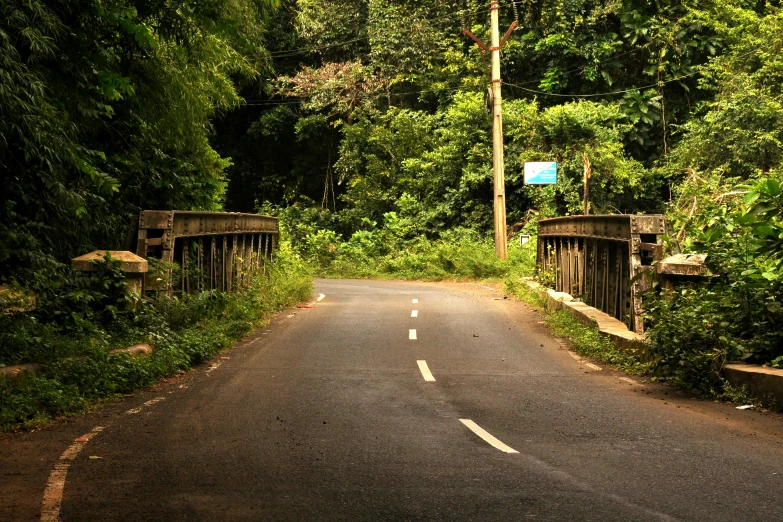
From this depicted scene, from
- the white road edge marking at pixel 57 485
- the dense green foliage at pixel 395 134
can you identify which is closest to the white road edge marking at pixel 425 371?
the dense green foliage at pixel 395 134

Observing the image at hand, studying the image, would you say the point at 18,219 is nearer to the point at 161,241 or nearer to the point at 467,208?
the point at 161,241

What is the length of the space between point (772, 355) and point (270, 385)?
19.0 ft

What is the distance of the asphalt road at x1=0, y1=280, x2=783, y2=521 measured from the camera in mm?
6105

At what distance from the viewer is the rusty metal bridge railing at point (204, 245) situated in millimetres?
15375

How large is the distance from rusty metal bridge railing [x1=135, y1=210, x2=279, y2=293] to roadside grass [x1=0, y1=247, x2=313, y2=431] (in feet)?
2.18

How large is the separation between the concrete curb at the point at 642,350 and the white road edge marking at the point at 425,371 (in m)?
2.91

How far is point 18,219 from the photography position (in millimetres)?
13422

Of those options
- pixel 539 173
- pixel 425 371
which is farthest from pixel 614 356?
pixel 539 173

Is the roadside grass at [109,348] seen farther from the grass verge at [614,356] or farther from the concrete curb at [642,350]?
the concrete curb at [642,350]

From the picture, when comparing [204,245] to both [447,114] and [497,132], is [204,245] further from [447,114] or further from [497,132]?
[447,114]

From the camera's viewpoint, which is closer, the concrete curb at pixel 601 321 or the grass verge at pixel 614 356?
the grass verge at pixel 614 356

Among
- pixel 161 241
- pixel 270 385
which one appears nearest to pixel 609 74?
pixel 161 241

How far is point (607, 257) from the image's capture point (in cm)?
1738

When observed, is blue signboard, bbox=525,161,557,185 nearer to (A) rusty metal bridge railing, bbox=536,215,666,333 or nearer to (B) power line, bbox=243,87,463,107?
(A) rusty metal bridge railing, bbox=536,215,666,333
